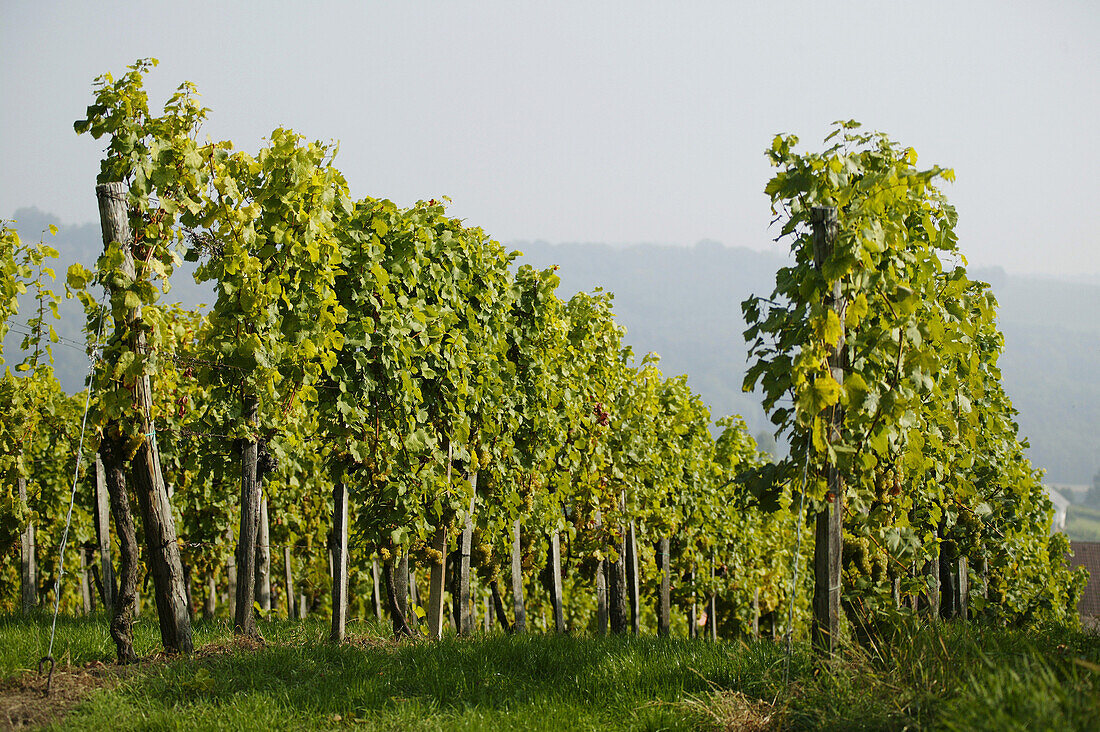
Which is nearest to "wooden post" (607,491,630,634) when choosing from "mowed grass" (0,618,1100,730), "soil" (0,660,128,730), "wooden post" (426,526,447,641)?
"wooden post" (426,526,447,641)

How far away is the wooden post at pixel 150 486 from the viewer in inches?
187

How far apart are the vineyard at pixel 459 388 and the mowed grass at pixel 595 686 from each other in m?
0.40

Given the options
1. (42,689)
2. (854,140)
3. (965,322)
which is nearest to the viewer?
(42,689)

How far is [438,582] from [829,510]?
12.9 ft

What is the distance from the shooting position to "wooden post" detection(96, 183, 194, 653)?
4.75 m

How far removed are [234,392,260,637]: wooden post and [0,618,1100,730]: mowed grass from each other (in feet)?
2.54

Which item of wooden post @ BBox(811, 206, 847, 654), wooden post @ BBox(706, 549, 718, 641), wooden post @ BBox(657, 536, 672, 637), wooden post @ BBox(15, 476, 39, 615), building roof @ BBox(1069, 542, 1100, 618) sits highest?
wooden post @ BBox(811, 206, 847, 654)

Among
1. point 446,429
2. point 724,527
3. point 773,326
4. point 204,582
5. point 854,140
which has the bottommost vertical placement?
point 204,582

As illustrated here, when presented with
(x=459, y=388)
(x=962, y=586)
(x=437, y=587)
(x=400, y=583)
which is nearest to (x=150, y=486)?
(x=459, y=388)

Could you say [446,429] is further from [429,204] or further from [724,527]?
[724,527]

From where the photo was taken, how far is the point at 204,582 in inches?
624

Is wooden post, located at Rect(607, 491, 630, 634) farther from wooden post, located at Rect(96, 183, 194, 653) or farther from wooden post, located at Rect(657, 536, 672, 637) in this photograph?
wooden post, located at Rect(96, 183, 194, 653)

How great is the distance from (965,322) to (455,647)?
422 cm

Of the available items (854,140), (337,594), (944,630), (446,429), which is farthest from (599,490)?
(854,140)
